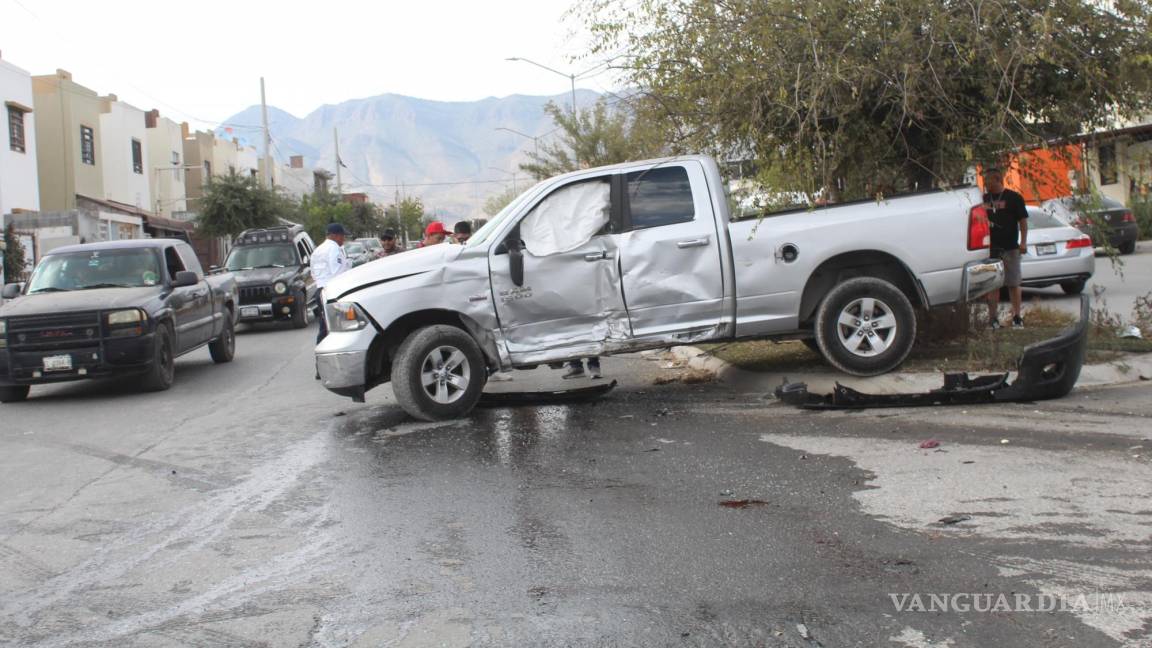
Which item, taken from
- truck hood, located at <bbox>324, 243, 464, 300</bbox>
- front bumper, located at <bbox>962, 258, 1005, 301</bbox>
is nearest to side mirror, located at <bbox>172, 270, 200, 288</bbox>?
truck hood, located at <bbox>324, 243, 464, 300</bbox>

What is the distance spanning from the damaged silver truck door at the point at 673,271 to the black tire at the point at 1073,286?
935cm

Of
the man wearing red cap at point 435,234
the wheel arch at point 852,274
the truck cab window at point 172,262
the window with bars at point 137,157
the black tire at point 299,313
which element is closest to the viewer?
the wheel arch at point 852,274

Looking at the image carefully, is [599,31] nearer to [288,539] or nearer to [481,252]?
[481,252]

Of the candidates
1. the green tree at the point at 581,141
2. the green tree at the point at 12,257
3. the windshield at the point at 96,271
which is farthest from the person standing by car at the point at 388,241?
the green tree at the point at 12,257

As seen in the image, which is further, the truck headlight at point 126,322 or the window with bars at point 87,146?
the window with bars at point 87,146

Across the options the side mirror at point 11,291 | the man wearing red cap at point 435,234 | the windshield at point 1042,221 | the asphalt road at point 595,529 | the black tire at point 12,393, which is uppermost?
the man wearing red cap at point 435,234

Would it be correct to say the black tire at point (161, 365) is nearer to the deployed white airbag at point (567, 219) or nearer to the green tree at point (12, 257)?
the deployed white airbag at point (567, 219)

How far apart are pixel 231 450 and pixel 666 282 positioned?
369 centimetres

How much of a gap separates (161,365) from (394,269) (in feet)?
16.3

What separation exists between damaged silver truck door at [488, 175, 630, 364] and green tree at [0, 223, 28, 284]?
25.8 m

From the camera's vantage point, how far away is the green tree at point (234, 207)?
43.3 metres

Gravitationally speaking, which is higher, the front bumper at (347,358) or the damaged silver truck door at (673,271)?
the damaged silver truck door at (673,271)

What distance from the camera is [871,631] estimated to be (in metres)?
3.96

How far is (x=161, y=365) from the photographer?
Result: 12367 millimetres
